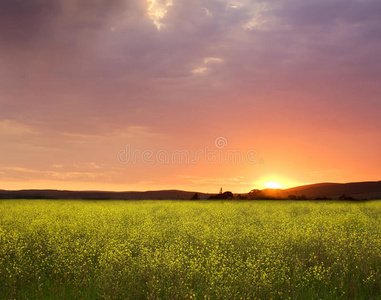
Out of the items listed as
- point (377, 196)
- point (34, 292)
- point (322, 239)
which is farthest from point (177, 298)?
point (377, 196)

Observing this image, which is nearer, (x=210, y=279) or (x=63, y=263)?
(x=210, y=279)

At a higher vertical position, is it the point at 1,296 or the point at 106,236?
the point at 106,236

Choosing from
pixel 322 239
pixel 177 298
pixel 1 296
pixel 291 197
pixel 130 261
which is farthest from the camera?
pixel 291 197

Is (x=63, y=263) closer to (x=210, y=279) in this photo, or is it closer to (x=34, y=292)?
(x=34, y=292)

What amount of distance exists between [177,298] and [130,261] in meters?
2.38

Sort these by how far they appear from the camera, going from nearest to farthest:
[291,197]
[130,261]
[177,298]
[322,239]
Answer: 1. [177,298]
2. [130,261]
3. [322,239]
4. [291,197]

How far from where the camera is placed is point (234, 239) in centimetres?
1266

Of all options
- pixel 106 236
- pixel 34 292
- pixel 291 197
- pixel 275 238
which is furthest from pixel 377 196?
pixel 34 292

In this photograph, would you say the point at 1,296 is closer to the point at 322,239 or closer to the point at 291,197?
the point at 322,239

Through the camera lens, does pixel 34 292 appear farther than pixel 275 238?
No

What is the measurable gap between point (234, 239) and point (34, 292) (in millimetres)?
6798

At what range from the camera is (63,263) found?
34.2ft

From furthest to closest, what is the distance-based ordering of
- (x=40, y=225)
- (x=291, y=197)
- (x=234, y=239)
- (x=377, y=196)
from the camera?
(x=377, y=196), (x=291, y=197), (x=40, y=225), (x=234, y=239)

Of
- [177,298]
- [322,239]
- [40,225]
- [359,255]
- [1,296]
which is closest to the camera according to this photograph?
[177,298]
